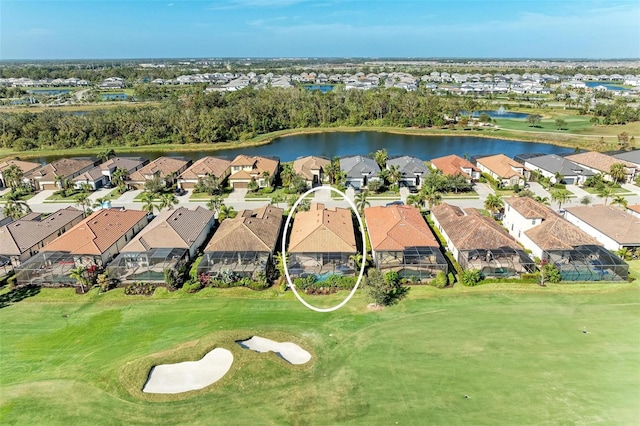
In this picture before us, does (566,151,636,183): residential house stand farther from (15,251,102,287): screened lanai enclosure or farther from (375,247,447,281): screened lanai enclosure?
(15,251,102,287): screened lanai enclosure

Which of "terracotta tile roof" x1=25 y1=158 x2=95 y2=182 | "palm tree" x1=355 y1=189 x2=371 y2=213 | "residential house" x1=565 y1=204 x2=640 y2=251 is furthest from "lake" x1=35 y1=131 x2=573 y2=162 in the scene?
"residential house" x1=565 y1=204 x2=640 y2=251

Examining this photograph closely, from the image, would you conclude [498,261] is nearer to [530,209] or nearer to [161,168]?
[530,209]

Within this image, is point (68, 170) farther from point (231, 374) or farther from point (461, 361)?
point (461, 361)

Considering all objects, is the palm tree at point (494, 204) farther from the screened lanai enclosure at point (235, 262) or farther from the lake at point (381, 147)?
the lake at point (381, 147)

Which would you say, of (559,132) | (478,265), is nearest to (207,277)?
(478,265)

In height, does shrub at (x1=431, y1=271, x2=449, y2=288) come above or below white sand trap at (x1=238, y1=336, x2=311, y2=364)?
above

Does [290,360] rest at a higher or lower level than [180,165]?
lower

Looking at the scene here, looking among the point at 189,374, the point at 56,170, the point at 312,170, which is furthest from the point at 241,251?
the point at 56,170
